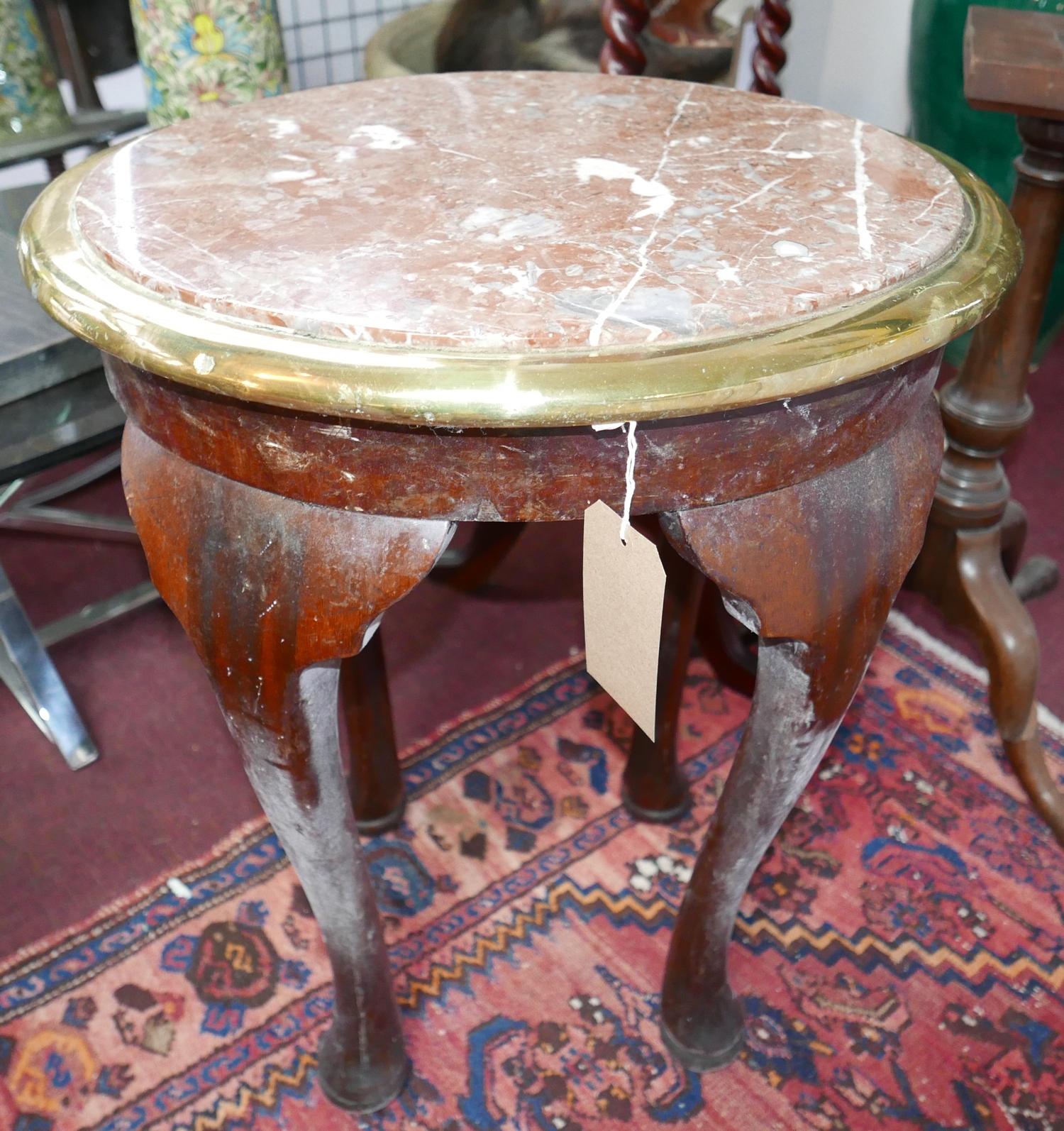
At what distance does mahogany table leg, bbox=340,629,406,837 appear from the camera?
39.0 inches

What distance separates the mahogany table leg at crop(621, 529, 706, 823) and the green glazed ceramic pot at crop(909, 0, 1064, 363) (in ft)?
3.28

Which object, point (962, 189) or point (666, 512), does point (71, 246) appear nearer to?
point (666, 512)

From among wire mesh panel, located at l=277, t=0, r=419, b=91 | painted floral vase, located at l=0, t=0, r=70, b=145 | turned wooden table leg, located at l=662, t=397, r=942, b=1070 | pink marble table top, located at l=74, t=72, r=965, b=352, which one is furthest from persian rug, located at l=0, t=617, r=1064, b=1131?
wire mesh panel, located at l=277, t=0, r=419, b=91

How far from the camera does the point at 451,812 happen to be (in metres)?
1.18

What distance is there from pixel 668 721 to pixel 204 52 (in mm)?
1000

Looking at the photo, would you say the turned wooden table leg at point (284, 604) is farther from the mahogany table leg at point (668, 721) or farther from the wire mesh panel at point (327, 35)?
the wire mesh panel at point (327, 35)

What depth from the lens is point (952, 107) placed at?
1.64 meters

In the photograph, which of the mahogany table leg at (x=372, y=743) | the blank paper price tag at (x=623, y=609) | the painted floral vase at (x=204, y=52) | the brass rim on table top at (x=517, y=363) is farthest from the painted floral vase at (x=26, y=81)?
the blank paper price tag at (x=623, y=609)

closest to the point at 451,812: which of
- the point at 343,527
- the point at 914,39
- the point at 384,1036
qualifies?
the point at 384,1036

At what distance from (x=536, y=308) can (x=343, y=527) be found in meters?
Result: 0.16

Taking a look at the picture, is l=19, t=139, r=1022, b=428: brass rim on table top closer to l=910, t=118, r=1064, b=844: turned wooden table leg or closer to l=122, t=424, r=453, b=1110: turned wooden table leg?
l=122, t=424, r=453, b=1110: turned wooden table leg

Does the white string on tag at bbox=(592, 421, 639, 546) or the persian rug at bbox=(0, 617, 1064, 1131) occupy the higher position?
the white string on tag at bbox=(592, 421, 639, 546)

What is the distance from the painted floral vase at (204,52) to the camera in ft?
4.17

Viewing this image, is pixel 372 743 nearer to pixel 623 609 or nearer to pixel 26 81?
pixel 623 609
